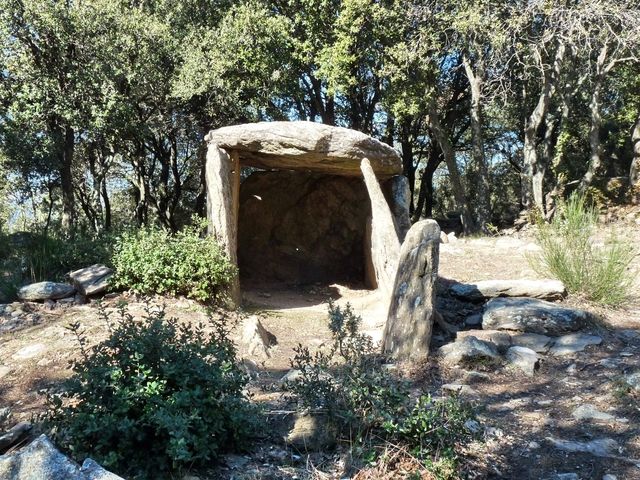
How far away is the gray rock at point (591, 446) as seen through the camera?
11.8 ft

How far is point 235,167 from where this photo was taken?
8.52m

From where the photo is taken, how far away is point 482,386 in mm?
4816

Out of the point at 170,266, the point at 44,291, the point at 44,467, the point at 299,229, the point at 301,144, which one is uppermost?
the point at 301,144

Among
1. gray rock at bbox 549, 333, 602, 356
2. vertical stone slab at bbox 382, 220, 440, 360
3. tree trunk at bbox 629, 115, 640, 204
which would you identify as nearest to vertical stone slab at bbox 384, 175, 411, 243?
vertical stone slab at bbox 382, 220, 440, 360

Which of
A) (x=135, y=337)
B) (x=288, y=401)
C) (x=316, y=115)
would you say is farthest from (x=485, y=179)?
(x=135, y=337)

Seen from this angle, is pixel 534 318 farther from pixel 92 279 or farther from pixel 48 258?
pixel 48 258

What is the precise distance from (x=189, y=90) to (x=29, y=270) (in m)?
5.27

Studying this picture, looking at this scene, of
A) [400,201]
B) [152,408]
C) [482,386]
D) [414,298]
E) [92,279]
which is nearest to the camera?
[152,408]

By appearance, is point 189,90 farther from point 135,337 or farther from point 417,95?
point 135,337

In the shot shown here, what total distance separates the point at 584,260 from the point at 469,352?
2.46 m

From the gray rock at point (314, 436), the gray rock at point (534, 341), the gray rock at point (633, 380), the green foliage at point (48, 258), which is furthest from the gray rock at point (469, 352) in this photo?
the green foliage at point (48, 258)

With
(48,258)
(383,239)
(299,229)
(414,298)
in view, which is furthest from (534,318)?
(48,258)

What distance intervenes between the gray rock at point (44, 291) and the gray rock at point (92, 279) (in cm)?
15

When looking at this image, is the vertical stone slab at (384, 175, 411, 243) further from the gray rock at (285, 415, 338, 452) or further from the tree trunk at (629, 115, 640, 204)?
the tree trunk at (629, 115, 640, 204)
